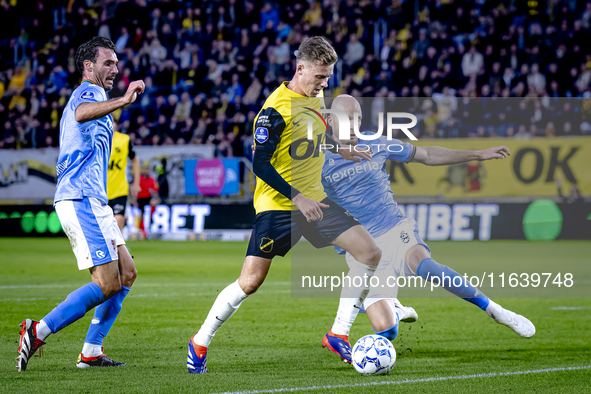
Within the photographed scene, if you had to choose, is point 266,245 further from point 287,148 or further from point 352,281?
point 352,281

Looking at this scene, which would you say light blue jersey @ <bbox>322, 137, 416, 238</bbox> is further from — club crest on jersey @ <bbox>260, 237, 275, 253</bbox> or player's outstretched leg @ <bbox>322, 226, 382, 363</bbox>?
club crest on jersey @ <bbox>260, 237, 275, 253</bbox>

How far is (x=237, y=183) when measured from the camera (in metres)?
17.9

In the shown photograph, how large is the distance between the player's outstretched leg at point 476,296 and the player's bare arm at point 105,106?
2697mm

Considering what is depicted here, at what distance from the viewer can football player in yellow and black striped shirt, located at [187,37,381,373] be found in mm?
4777

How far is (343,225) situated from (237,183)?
42.7 feet

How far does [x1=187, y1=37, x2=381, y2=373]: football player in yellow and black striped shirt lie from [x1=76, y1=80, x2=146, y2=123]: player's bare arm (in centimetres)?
83

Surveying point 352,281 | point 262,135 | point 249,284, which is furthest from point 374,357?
point 262,135

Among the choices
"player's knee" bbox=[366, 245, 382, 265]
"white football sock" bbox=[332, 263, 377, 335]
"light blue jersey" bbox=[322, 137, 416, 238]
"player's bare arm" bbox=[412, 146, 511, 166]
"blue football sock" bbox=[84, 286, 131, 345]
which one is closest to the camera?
"player's knee" bbox=[366, 245, 382, 265]

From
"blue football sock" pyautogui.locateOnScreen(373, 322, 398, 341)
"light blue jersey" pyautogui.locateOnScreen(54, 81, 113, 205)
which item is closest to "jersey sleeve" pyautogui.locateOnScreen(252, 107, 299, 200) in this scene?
"light blue jersey" pyautogui.locateOnScreen(54, 81, 113, 205)

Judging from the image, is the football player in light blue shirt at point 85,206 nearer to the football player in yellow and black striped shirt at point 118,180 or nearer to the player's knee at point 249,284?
the player's knee at point 249,284

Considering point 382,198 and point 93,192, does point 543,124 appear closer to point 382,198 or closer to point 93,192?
point 382,198

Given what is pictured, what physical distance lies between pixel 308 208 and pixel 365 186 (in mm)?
1681

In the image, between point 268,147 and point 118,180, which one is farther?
point 118,180

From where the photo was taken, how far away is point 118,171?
8867 mm
